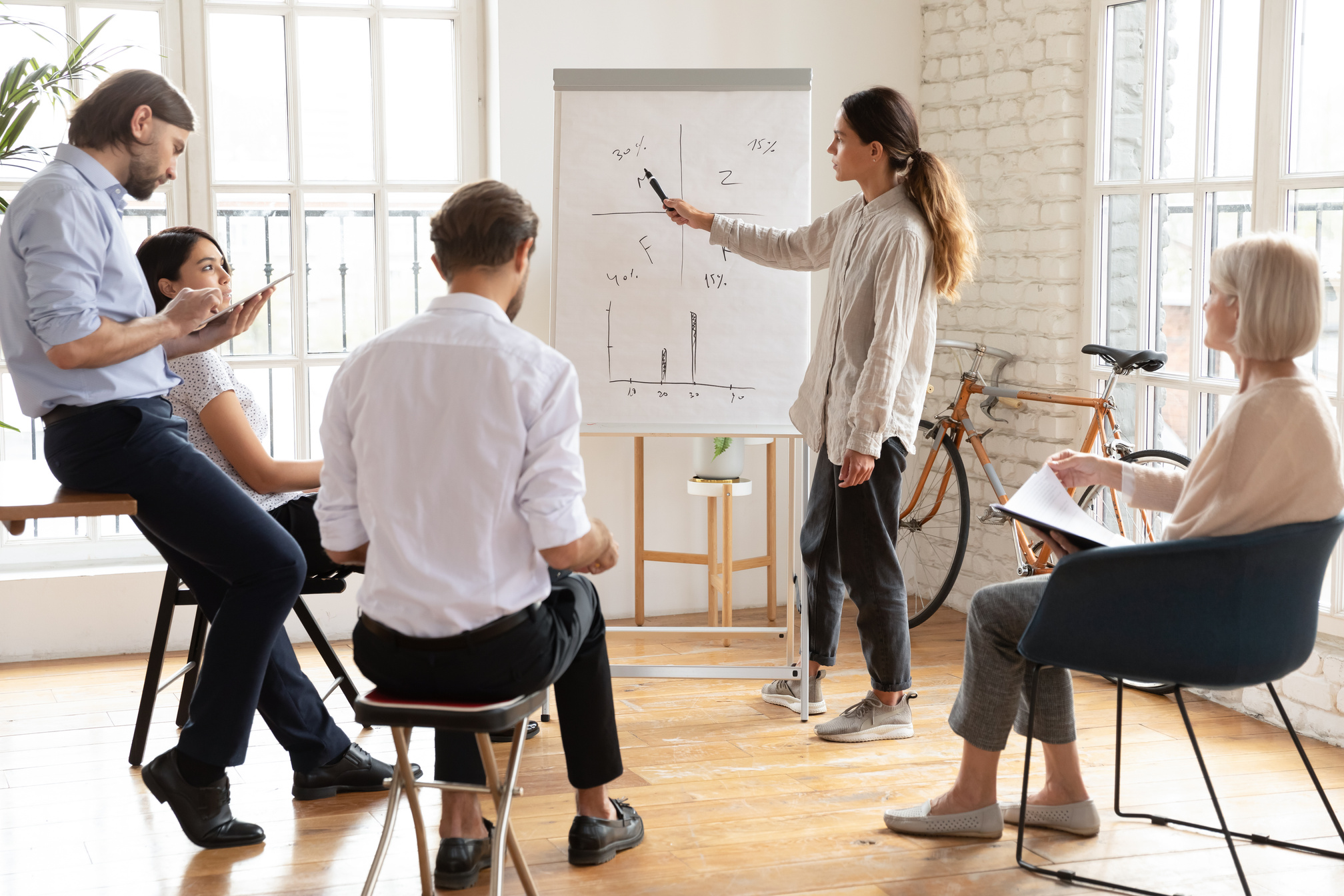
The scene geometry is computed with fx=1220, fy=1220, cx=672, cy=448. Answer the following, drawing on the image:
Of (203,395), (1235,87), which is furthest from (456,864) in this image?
(1235,87)

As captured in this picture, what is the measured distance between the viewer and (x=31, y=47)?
3.79 m

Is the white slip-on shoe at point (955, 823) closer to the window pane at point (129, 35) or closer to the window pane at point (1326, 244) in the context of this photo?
the window pane at point (1326, 244)

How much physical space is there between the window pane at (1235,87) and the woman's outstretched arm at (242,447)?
2555mm

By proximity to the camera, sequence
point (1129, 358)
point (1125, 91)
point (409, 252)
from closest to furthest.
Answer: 1. point (1129, 358)
2. point (1125, 91)
3. point (409, 252)

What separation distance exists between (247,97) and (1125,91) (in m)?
2.81

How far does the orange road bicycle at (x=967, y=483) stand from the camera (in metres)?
3.54

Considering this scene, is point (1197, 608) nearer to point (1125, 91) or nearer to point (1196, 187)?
point (1196, 187)

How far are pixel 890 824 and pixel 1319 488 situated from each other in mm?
1072

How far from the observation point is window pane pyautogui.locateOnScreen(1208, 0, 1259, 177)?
3.28 meters

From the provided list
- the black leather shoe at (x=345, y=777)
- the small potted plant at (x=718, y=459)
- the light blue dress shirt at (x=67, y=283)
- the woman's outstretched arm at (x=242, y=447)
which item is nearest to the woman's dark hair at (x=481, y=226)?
the light blue dress shirt at (x=67, y=283)

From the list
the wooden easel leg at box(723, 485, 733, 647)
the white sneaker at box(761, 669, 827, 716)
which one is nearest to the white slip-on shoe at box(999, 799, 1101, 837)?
the white sneaker at box(761, 669, 827, 716)

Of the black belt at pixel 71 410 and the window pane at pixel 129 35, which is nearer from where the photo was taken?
the black belt at pixel 71 410

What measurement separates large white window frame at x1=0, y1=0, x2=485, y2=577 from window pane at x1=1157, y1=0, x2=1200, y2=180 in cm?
220

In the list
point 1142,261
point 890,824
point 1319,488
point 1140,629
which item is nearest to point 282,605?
point 890,824
